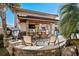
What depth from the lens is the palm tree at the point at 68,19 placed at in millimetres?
1804

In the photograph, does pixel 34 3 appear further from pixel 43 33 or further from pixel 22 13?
pixel 43 33

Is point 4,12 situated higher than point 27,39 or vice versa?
point 4,12

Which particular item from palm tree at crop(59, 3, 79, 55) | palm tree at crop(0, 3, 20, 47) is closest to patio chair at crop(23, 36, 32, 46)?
palm tree at crop(0, 3, 20, 47)

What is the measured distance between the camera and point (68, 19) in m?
1.81

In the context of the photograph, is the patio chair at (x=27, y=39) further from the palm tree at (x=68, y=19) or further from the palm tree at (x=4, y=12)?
the palm tree at (x=68, y=19)

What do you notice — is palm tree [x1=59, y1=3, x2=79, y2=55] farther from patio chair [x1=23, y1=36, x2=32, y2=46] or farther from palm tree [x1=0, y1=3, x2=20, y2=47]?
palm tree [x1=0, y1=3, x2=20, y2=47]

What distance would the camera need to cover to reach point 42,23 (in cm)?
183

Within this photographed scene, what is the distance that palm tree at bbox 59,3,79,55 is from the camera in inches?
71.0

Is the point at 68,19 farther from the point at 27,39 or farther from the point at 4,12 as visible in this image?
the point at 4,12

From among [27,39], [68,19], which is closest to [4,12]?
[27,39]

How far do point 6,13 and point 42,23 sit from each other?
352mm

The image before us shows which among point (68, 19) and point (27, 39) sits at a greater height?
point (68, 19)

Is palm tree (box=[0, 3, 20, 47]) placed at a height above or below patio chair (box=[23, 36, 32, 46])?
above

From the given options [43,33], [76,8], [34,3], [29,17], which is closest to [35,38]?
[43,33]
